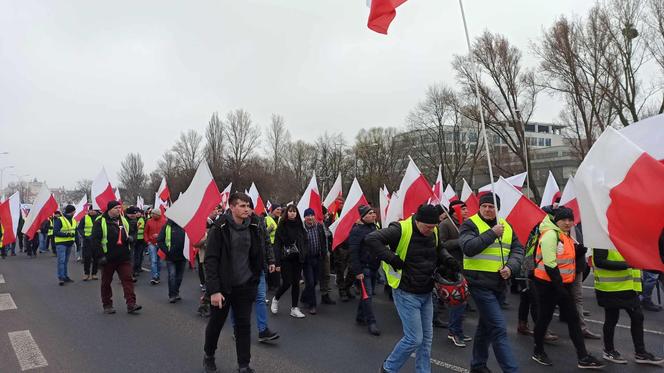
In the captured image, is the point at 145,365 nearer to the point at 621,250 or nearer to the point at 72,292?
the point at 621,250

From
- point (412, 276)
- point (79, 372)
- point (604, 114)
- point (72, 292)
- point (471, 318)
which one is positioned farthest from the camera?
point (604, 114)

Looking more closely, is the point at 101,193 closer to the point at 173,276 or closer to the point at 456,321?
the point at 173,276

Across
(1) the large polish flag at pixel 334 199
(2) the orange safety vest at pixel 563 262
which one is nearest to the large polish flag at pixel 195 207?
(2) the orange safety vest at pixel 563 262

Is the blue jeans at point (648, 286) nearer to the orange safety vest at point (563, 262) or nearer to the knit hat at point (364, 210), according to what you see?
the orange safety vest at point (563, 262)

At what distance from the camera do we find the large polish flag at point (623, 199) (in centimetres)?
334

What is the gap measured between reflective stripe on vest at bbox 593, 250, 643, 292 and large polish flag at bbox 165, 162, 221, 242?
16.9 ft

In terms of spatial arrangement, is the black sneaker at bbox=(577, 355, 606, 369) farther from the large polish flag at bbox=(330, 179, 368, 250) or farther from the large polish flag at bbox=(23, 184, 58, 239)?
the large polish flag at bbox=(23, 184, 58, 239)

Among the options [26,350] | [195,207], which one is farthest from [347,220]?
[26,350]

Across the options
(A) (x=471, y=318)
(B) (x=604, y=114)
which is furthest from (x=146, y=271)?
(B) (x=604, y=114)

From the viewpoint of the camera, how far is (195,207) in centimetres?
679

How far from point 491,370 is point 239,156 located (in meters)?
54.8

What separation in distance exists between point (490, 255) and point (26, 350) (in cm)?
570

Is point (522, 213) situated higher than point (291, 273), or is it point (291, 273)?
point (522, 213)

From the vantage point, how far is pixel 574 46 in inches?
955
